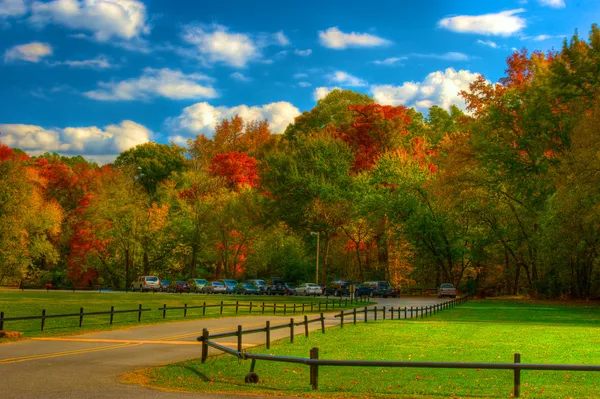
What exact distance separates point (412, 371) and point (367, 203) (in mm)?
52701

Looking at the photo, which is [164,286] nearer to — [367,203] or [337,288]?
[337,288]

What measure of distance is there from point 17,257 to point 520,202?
51.0 meters

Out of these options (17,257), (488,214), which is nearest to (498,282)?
(488,214)

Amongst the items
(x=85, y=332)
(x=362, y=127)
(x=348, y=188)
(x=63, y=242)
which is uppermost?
(x=362, y=127)

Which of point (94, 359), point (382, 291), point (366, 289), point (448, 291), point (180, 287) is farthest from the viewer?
point (180, 287)

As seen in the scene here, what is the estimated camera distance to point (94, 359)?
16609mm

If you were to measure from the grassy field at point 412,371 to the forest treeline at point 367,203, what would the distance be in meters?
18.8

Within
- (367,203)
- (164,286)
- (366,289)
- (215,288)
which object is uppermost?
(367,203)

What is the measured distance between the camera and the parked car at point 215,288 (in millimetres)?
68312

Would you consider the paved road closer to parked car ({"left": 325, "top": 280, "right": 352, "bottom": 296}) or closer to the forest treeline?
the forest treeline

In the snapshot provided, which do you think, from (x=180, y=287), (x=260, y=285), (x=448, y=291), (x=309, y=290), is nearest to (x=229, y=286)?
(x=260, y=285)

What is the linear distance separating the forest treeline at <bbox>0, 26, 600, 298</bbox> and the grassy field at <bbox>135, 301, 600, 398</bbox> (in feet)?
61.7

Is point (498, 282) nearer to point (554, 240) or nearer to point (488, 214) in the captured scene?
point (488, 214)

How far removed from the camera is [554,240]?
4697 centimetres
